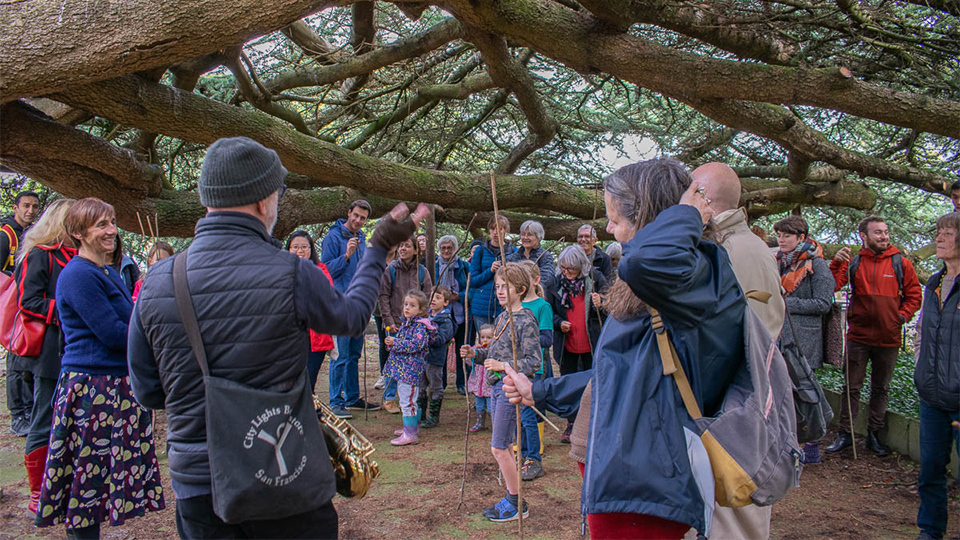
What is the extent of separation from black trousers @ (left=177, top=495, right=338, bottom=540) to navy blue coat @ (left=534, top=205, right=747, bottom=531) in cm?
78

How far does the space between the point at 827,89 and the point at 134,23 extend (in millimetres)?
4749

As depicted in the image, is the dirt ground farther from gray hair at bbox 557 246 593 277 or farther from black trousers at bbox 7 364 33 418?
gray hair at bbox 557 246 593 277

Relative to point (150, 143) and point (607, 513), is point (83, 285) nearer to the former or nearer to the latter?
point (607, 513)

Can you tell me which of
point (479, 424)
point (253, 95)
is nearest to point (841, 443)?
point (479, 424)

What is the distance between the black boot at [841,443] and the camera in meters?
5.47

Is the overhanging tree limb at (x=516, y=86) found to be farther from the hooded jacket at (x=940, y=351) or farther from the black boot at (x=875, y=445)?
the black boot at (x=875, y=445)

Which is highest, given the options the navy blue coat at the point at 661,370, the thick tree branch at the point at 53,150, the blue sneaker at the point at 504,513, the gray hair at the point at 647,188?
the thick tree branch at the point at 53,150

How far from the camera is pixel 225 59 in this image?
553 centimetres

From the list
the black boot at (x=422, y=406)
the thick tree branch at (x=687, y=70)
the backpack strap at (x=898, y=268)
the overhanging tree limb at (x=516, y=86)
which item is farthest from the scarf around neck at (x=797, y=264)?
the black boot at (x=422, y=406)

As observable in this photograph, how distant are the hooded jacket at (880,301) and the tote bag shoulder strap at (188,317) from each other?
5448mm

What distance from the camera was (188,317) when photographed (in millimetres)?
1780

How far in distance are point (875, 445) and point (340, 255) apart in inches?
206

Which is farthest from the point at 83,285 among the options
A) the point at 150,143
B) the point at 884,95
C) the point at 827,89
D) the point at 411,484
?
the point at 884,95

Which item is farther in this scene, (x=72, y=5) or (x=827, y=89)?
(x=827, y=89)
